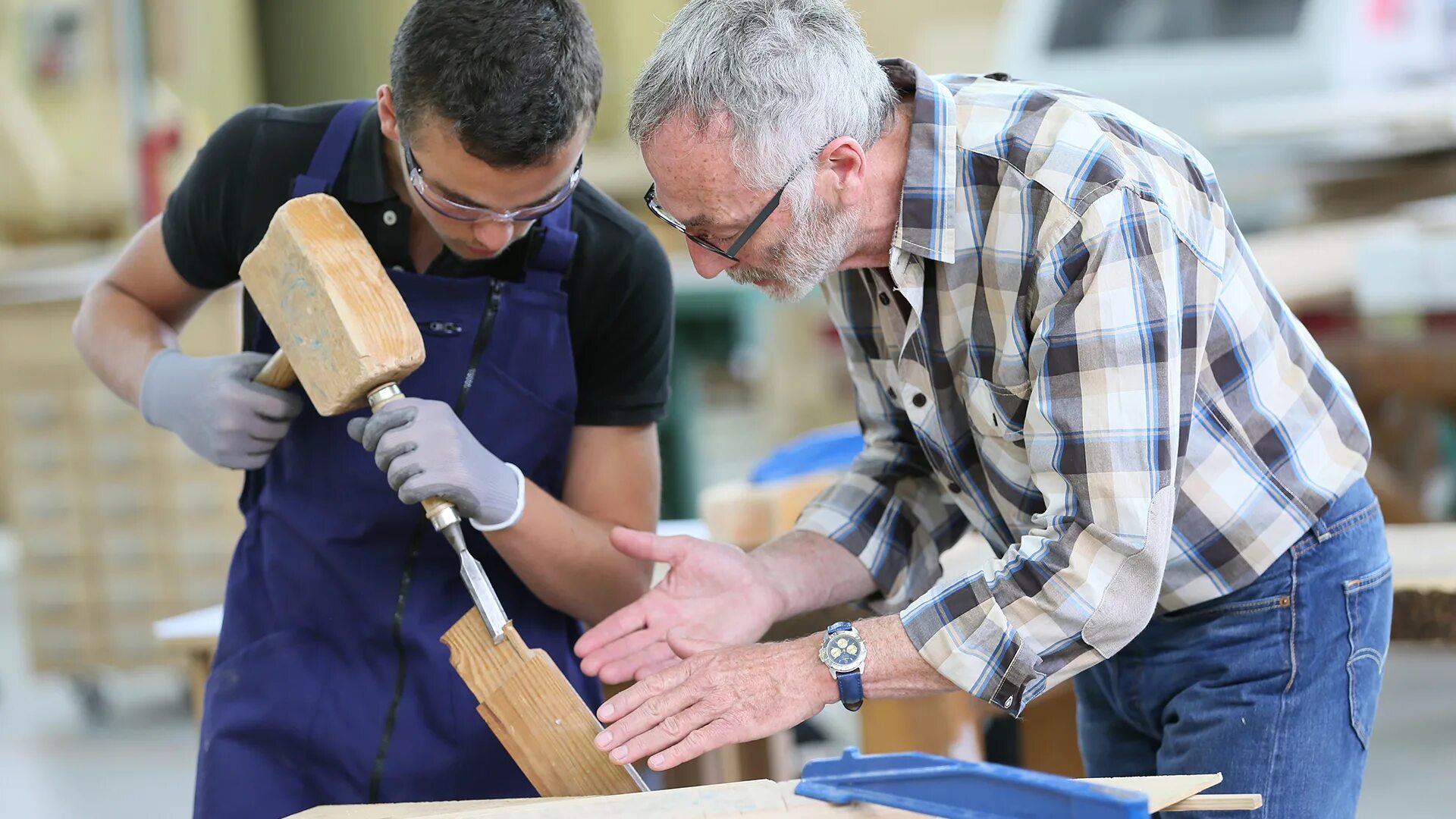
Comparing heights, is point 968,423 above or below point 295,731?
above

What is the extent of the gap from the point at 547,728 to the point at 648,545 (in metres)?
0.31

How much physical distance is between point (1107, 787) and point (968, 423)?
0.61 m

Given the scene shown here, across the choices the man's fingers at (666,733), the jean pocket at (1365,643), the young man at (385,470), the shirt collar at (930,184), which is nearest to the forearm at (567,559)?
the young man at (385,470)

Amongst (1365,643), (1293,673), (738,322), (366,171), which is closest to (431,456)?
(366,171)

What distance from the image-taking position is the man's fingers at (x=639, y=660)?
1790 millimetres

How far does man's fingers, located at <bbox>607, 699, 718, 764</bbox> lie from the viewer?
155cm

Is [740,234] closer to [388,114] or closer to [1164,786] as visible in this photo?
[388,114]

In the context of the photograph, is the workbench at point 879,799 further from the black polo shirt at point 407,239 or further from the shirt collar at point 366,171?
the shirt collar at point 366,171

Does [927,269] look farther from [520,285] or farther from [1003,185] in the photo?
[520,285]

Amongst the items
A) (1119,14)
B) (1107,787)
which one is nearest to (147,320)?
(1107,787)

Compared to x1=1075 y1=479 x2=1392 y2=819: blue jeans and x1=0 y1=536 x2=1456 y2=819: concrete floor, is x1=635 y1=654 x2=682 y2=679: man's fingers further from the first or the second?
x1=0 y1=536 x2=1456 y2=819: concrete floor

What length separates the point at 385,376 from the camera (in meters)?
1.66

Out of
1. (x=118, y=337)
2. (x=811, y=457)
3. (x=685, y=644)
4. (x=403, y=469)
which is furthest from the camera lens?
(x=811, y=457)

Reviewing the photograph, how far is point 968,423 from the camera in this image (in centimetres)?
175
